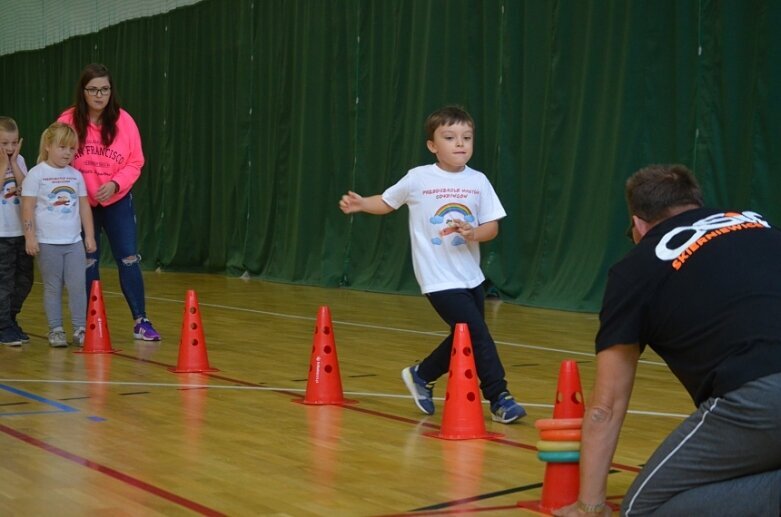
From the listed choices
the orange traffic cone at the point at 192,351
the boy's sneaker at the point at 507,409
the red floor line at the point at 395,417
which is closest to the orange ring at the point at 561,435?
the red floor line at the point at 395,417

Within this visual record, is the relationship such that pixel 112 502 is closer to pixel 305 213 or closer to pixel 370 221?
pixel 370 221

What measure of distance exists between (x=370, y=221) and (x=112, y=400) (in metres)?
6.97

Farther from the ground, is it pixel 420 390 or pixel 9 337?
pixel 420 390

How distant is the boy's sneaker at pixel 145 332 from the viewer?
6.64 meters

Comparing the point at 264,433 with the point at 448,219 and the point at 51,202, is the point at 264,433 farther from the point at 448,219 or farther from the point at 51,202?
the point at 51,202

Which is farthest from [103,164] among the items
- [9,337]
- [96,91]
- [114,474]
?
[114,474]

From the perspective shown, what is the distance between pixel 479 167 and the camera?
1010 cm

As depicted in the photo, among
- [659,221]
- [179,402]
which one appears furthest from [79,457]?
[659,221]

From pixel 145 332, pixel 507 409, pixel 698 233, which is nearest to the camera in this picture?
pixel 698 233

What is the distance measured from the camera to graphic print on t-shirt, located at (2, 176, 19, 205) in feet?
20.8

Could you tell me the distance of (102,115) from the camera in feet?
21.3

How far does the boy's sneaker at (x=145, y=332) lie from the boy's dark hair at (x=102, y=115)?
1045 mm

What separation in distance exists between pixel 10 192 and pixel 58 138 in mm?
477

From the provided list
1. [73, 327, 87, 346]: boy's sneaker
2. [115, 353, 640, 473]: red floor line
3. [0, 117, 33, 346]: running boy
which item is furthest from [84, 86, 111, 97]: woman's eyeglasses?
[115, 353, 640, 473]: red floor line
